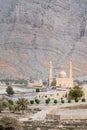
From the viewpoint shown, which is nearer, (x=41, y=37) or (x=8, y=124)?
(x=8, y=124)

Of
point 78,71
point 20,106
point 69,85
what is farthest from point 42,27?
point 20,106

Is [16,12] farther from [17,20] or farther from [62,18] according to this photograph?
[62,18]

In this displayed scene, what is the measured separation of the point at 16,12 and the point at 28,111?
99.2 m

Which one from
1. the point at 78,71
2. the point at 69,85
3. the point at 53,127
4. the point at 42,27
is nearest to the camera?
the point at 53,127

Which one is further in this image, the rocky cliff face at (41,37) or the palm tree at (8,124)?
the rocky cliff face at (41,37)

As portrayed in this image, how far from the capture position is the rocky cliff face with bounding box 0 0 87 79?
124m

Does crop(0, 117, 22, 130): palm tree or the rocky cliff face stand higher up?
the rocky cliff face

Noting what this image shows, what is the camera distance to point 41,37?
13362 centimetres

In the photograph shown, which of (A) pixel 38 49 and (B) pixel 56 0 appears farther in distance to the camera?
(B) pixel 56 0

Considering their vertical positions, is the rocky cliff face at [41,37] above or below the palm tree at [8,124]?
above

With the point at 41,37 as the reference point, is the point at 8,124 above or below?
below

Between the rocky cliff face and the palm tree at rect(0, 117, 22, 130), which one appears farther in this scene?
the rocky cliff face

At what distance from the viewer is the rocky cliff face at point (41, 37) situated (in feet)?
407

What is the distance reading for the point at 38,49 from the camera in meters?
129
